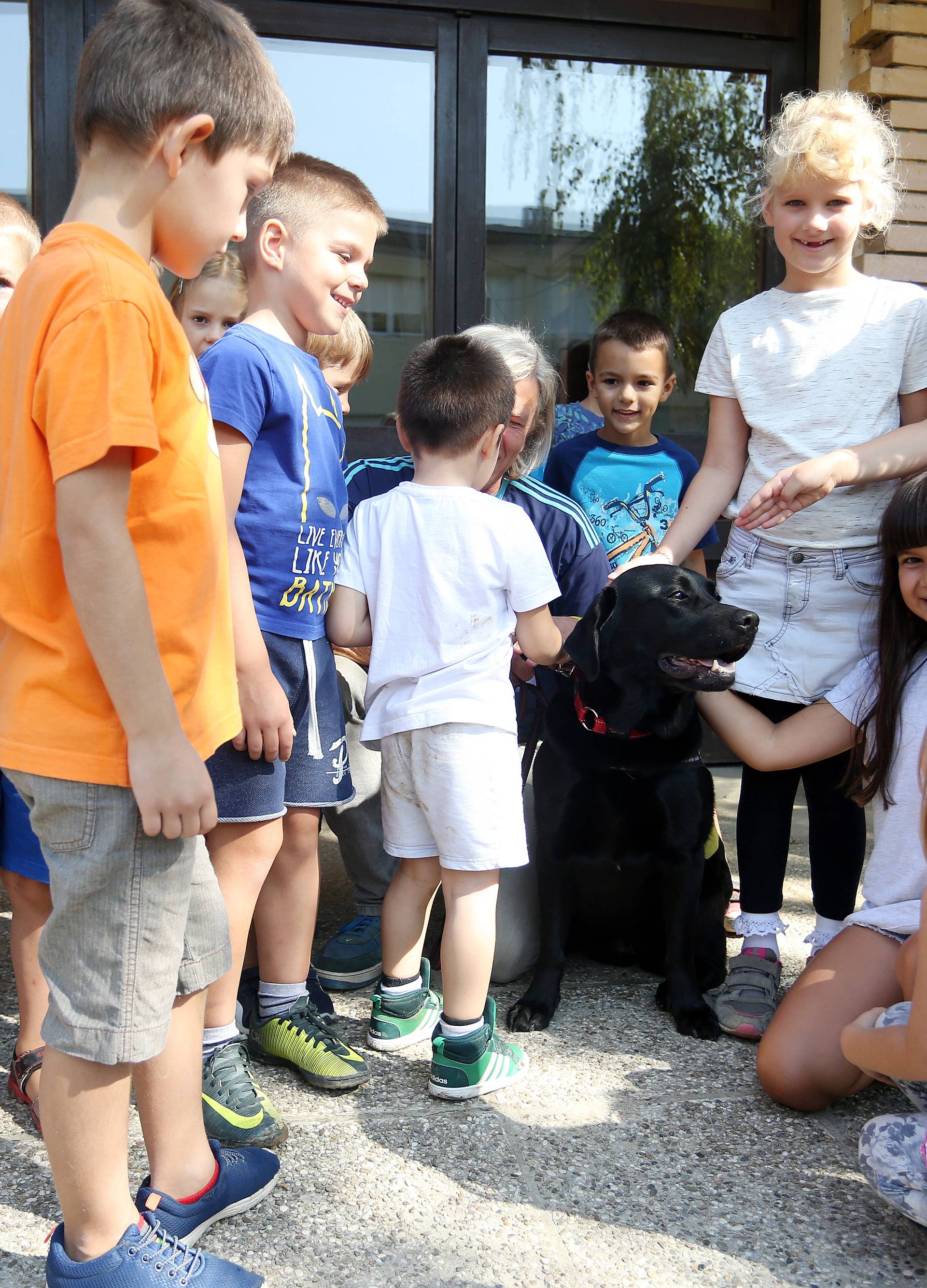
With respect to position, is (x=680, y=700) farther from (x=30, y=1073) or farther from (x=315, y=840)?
(x=30, y=1073)

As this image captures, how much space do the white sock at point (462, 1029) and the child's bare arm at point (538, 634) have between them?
758 millimetres

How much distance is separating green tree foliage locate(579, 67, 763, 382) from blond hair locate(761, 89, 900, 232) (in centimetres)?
246

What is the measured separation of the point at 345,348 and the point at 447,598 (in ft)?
3.83

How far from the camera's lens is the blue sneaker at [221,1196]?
1.61 m

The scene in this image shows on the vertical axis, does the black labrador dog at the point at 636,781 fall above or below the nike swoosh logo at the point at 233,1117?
above

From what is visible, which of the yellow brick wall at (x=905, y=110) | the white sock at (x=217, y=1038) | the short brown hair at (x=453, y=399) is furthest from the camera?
the yellow brick wall at (x=905, y=110)

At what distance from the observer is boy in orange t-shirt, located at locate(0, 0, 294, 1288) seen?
1.32m

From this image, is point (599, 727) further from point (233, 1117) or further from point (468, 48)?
point (468, 48)

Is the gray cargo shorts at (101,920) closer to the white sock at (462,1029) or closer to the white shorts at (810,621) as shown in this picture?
the white sock at (462,1029)

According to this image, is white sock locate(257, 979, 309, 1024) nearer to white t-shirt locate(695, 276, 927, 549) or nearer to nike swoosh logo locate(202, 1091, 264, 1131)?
nike swoosh logo locate(202, 1091, 264, 1131)

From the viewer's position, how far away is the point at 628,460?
3.33 meters

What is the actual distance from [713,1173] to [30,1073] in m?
1.26

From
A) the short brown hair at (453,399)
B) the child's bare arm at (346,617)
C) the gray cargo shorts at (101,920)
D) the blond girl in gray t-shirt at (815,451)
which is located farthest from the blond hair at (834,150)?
the gray cargo shorts at (101,920)

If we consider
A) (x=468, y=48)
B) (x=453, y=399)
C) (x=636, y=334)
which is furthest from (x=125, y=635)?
(x=468, y=48)
